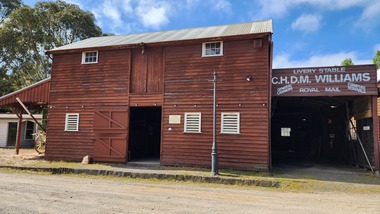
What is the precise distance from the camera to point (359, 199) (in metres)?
8.20

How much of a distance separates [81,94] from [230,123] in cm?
752

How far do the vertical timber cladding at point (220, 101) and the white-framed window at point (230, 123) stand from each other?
0.15 metres

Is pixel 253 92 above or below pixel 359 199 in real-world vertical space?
above

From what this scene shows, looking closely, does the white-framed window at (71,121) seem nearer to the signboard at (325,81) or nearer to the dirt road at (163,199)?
the dirt road at (163,199)

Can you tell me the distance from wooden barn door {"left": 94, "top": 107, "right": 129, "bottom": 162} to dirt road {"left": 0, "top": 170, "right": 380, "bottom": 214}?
404 centimetres

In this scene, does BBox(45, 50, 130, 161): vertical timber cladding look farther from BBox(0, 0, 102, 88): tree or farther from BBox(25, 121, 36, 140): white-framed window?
BBox(0, 0, 102, 88): tree

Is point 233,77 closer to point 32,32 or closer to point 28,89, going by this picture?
point 28,89

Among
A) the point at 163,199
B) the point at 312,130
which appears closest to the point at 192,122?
the point at 163,199

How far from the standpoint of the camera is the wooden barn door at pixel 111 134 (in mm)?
14492

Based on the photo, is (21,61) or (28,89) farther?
(21,61)

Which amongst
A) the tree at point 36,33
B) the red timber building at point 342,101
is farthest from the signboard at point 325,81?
the tree at point 36,33

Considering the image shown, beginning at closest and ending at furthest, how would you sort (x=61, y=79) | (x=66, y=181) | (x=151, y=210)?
(x=151, y=210)
(x=66, y=181)
(x=61, y=79)

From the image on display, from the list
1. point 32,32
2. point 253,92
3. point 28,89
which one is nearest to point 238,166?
point 253,92

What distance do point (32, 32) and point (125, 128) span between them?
21898 millimetres
